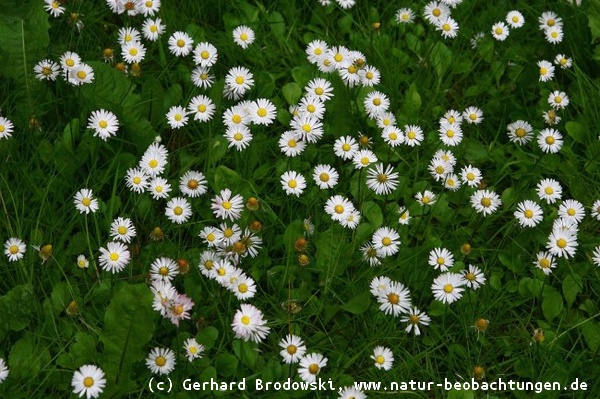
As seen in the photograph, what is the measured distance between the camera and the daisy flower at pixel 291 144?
3.12 metres

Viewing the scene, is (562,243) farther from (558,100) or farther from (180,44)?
(180,44)

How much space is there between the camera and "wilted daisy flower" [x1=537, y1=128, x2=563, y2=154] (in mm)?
3322

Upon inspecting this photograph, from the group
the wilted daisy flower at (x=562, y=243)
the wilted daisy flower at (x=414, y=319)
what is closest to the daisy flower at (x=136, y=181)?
the wilted daisy flower at (x=414, y=319)

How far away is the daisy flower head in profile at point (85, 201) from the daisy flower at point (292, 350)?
885 mm

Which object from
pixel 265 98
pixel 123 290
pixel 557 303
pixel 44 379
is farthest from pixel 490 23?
pixel 44 379

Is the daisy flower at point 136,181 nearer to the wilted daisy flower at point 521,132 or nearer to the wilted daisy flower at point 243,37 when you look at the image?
the wilted daisy flower at point 243,37

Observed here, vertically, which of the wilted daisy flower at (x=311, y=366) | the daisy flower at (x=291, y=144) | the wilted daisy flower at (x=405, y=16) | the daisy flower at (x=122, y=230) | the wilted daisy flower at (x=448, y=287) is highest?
the wilted daisy flower at (x=405, y=16)

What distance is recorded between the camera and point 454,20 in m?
3.67

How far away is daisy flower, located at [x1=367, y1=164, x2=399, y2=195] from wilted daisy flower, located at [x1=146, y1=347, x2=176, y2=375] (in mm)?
1059

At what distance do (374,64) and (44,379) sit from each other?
196 cm

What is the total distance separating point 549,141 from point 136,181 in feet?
5.81

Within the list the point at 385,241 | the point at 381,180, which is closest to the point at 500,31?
the point at 381,180

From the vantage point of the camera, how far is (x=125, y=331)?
256 cm

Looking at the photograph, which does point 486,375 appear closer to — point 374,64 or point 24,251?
point 374,64
